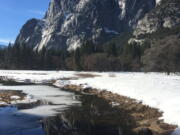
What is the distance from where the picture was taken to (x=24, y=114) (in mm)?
22453

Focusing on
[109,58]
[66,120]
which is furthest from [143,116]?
[109,58]

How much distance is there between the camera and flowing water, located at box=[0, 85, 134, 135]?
17219mm

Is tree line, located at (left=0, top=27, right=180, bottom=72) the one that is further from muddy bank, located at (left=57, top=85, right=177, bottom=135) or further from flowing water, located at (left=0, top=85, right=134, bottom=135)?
flowing water, located at (left=0, top=85, right=134, bottom=135)

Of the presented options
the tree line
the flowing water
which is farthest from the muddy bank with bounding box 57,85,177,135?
the tree line

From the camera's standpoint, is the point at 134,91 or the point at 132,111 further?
the point at 134,91

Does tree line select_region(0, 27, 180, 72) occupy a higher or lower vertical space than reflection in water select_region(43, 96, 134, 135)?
higher

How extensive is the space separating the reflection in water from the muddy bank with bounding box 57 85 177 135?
55cm

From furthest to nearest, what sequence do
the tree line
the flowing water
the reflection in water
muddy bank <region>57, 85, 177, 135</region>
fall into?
the tree line < the flowing water < the reflection in water < muddy bank <region>57, 85, 177, 135</region>

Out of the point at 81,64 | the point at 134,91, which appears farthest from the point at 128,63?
Result: the point at 134,91

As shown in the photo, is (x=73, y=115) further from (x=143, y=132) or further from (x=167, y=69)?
(x=167, y=69)

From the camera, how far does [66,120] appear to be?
20219 mm

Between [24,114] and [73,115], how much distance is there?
3.74 meters

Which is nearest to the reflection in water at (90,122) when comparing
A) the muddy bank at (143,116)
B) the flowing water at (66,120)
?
the flowing water at (66,120)

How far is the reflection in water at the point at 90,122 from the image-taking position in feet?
56.1
